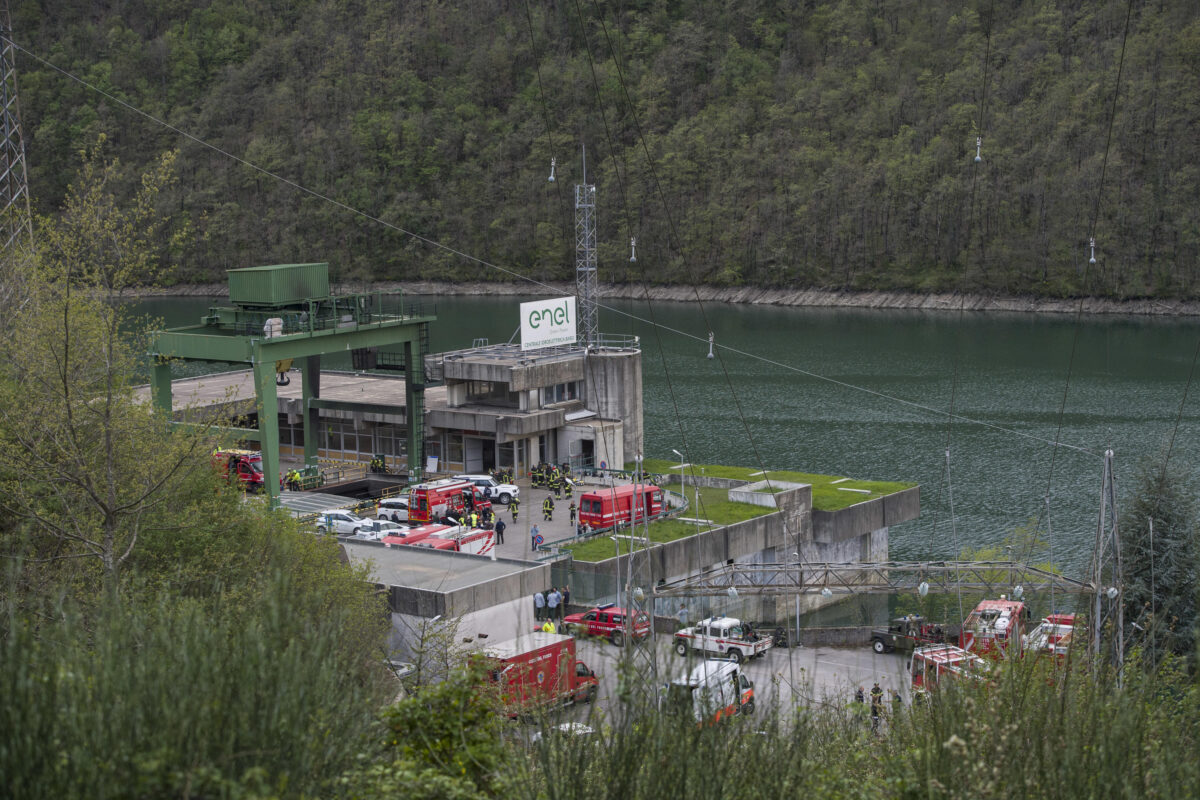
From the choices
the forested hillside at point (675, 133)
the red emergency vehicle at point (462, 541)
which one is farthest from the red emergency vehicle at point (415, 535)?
the forested hillside at point (675, 133)

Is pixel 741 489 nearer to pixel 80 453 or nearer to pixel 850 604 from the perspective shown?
pixel 850 604

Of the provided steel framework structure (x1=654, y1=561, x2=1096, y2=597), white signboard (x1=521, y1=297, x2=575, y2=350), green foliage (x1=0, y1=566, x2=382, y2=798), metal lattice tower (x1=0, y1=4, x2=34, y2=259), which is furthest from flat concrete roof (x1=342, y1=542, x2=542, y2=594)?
green foliage (x1=0, y1=566, x2=382, y2=798)

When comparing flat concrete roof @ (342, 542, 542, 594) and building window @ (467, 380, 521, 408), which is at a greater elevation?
building window @ (467, 380, 521, 408)

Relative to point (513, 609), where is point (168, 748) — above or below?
above

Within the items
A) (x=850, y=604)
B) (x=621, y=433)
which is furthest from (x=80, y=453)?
(x=621, y=433)

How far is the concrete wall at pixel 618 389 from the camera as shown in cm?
4000

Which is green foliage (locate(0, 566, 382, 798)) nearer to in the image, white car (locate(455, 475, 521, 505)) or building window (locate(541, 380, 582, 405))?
white car (locate(455, 475, 521, 505))

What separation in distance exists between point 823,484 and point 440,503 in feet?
38.4

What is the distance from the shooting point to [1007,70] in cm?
12638

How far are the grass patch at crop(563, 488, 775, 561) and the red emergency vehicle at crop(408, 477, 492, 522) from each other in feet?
10.5

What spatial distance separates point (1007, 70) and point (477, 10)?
236 ft

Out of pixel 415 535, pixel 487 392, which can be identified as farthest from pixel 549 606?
pixel 487 392

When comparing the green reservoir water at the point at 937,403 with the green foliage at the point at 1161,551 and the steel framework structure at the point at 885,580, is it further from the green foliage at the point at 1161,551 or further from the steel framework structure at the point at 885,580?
the green foliage at the point at 1161,551

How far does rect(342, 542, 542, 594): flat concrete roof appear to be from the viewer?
925 inches
